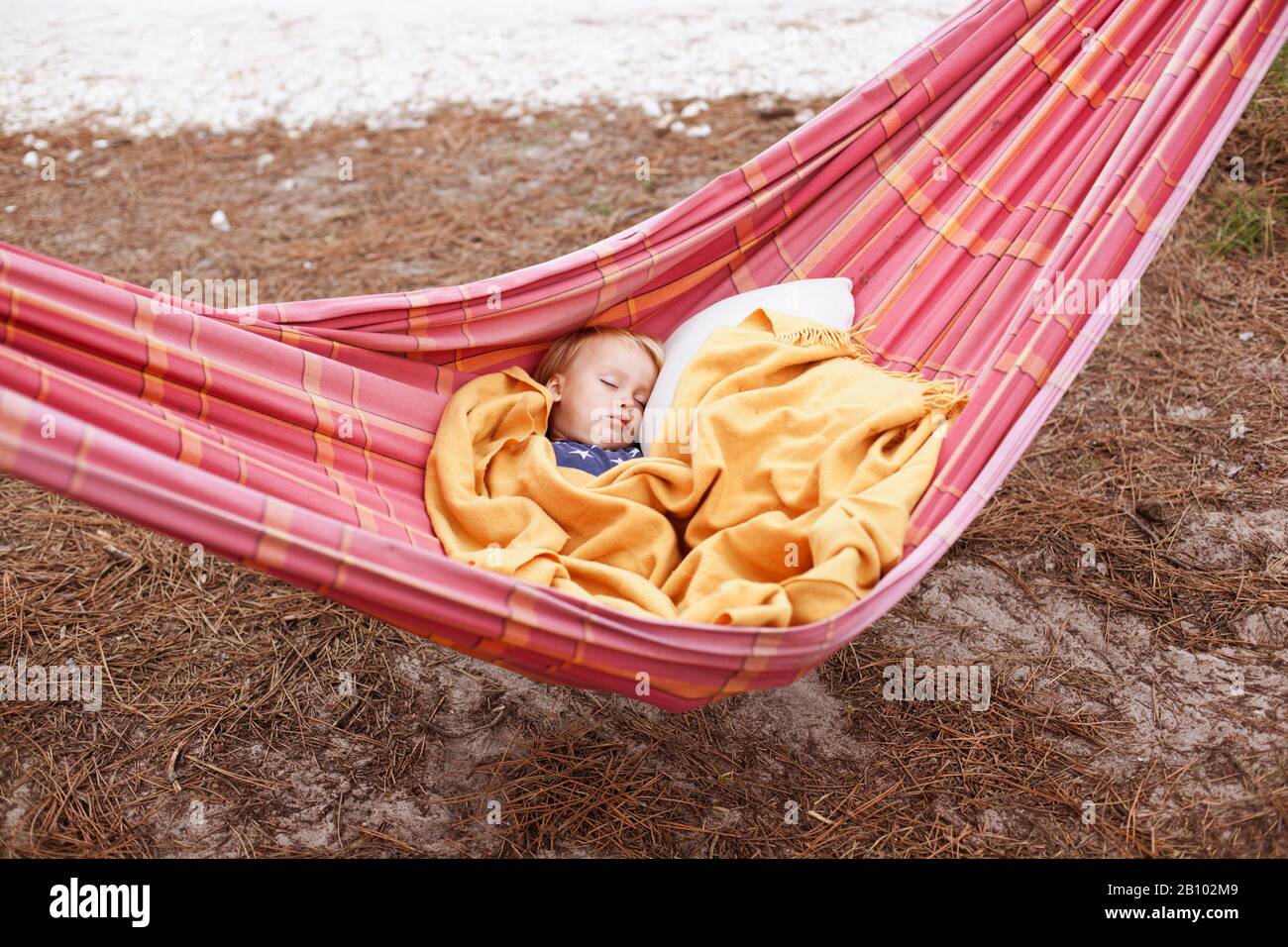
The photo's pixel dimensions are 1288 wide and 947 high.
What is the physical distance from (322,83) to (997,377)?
377 cm

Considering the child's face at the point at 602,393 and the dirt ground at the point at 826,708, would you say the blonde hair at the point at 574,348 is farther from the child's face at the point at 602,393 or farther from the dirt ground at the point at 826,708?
the dirt ground at the point at 826,708

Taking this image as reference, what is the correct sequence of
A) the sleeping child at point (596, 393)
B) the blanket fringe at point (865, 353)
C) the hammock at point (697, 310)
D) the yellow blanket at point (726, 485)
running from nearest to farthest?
1. the hammock at point (697, 310)
2. the yellow blanket at point (726, 485)
3. the blanket fringe at point (865, 353)
4. the sleeping child at point (596, 393)

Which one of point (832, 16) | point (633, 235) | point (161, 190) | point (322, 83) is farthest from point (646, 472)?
point (832, 16)

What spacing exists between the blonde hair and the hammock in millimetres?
23

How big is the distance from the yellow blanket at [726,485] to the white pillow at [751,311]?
0.06 m

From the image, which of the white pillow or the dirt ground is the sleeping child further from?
the dirt ground

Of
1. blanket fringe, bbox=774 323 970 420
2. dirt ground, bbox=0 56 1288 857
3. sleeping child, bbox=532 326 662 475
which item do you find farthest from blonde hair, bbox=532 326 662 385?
dirt ground, bbox=0 56 1288 857

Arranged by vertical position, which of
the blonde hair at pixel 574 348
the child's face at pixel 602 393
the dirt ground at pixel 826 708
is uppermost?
the blonde hair at pixel 574 348

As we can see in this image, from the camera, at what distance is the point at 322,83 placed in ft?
15.2

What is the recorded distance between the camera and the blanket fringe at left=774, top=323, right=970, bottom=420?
1759mm

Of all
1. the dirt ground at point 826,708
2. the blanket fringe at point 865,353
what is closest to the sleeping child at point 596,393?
the blanket fringe at point 865,353

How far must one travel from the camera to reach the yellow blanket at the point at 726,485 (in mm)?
1519

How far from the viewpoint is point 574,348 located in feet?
6.52

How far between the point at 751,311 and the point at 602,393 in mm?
314
